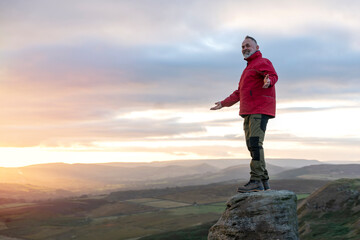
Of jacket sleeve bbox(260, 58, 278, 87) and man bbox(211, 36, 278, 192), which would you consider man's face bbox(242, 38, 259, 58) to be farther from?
jacket sleeve bbox(260, 58, 278, 87)

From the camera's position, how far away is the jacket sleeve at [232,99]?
45.2ft

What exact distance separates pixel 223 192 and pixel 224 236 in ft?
467

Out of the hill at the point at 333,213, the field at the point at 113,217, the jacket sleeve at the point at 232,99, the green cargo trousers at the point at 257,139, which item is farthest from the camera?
the field at the point at 113,217

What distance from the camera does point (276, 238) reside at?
39.5ft

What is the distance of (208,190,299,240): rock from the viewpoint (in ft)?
39.8

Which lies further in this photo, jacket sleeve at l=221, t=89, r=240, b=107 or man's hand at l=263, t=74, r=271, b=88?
jacket sleeve at l=221, t=89, r=240, b=107

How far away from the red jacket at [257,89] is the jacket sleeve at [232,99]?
0.81 m

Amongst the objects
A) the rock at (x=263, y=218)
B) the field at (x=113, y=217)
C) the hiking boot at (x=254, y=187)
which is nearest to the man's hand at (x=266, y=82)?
the hiking boot at (x=254, y=187)

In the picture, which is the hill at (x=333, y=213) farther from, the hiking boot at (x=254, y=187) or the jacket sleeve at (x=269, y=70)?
the jacket sleeve at (x=269, y=70)

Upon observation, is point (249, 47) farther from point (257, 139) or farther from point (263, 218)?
point (263, 218)

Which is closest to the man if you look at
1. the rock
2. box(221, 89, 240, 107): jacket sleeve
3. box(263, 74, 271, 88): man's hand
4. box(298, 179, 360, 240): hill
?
box(263, 74, 271, 88): man's hand

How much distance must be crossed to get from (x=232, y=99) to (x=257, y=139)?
84.3 inches

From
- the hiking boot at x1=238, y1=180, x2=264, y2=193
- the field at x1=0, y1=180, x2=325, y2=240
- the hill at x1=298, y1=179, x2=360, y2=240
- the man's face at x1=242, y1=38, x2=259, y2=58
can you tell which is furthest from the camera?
the field at x1=0, y1=180, x2=325, y2=240

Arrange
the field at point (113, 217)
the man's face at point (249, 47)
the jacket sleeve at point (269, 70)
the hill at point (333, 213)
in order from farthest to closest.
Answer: the field at point (113, 217)
the hill at point (333, 213)
the man's face at point (249, 47)
the jacket sleeve at point (269, 70)
